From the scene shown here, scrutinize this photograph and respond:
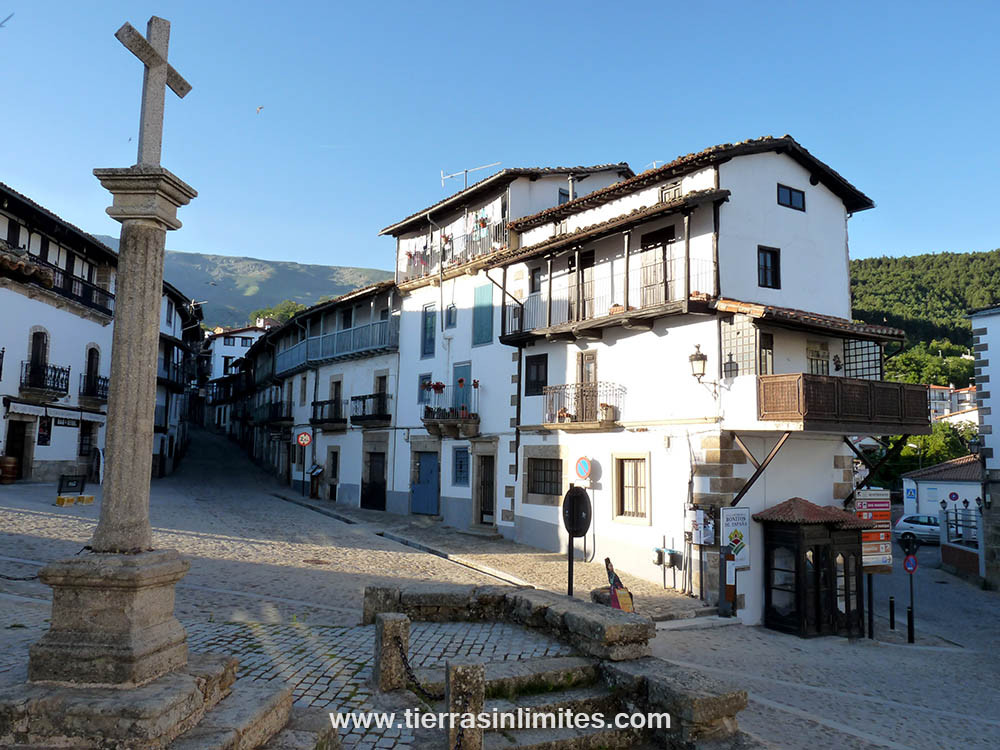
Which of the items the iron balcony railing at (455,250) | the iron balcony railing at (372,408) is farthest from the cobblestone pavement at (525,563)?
the iron balcony railing at (455,250)

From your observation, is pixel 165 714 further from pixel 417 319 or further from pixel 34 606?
pixel 417 319

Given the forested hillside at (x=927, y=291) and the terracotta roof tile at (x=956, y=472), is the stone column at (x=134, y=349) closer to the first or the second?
the terracotta roof tile at (x=956, y=472)

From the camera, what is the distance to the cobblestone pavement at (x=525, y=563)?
1465cm

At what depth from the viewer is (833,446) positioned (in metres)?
16.9

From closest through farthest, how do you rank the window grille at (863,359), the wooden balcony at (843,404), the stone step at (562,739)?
1. the stone step at (562,739)
2. the wooden balcony at (843,404)
3. the window grille at (863,359)

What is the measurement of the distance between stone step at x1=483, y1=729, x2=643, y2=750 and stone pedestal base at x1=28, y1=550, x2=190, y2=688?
277 centimetres

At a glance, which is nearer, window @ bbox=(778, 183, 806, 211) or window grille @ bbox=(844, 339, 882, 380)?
window grille @ bbox=(844, 339, 882, 380)

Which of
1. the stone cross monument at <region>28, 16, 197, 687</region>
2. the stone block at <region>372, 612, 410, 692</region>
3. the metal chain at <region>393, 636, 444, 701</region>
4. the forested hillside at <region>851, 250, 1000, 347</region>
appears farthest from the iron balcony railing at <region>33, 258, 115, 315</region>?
the forested hillside at <region>851, 250, 1000, 347</region>

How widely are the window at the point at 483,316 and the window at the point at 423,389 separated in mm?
3074

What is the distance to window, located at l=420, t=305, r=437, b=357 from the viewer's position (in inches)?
1022

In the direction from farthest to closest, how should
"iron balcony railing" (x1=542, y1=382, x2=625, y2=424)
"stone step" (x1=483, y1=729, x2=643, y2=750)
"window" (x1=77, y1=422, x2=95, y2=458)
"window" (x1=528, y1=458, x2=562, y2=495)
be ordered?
"window" (x1=77, y1=422, x2=95, y2=458), "window" (x1=528, y1=458, x2=562, y2=495), "iron balcony railing" (x1=542, y1=382, x2=625, y2=424), "stone step" (x1=483, y1=729, x2=643, y2=750)

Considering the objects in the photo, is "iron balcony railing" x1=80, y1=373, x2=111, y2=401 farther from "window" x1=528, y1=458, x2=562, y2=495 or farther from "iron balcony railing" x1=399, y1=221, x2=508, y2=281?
"window" x1=528, y1=458, x2=562, y2=495

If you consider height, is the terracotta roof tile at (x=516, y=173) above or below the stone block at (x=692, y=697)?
above

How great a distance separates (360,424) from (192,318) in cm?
2410
